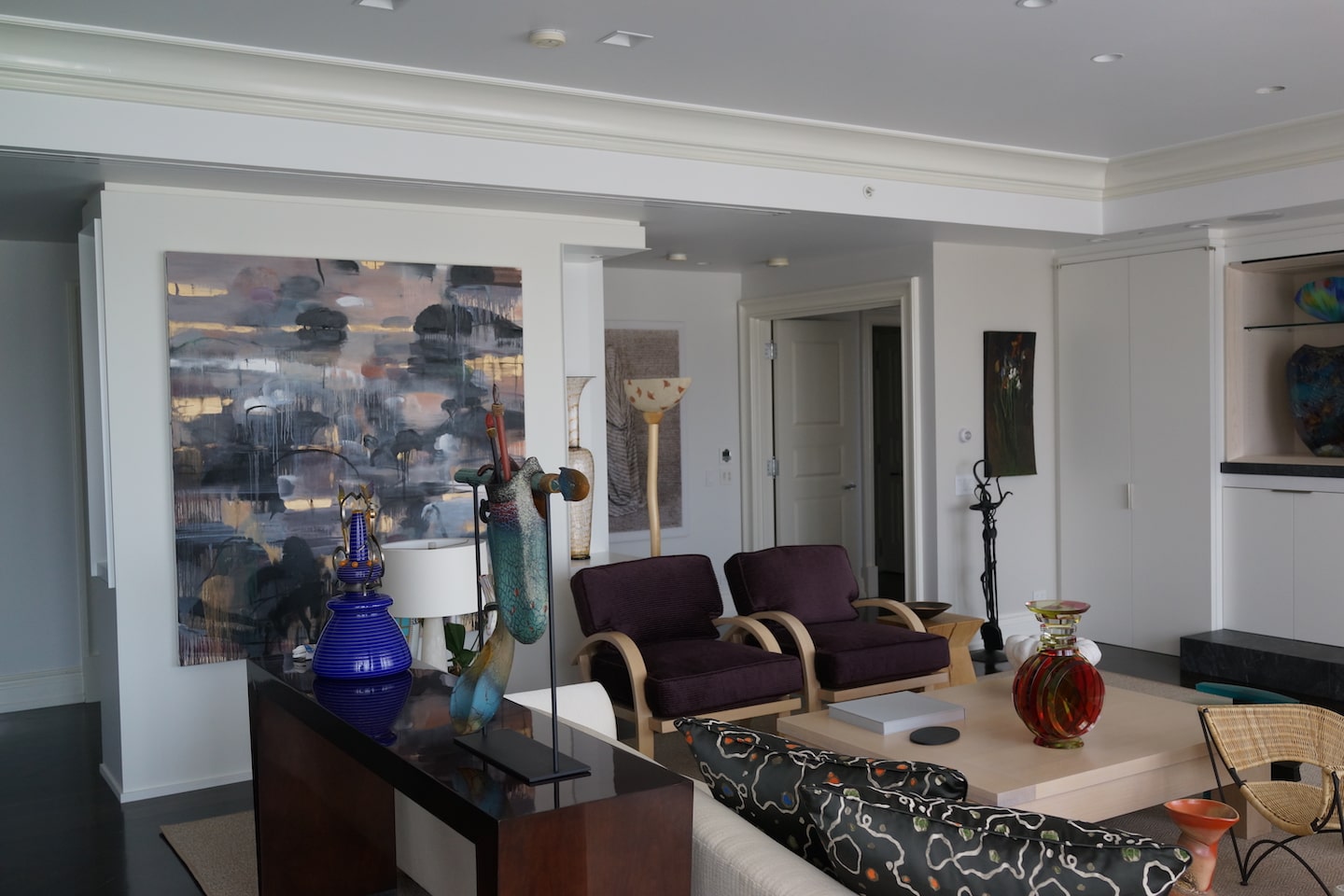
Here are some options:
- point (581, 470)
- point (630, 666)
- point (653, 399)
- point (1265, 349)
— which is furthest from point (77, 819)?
point (1265, 349)

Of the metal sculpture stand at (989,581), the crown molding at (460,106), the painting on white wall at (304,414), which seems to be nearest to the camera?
the crown molding at (460,106)

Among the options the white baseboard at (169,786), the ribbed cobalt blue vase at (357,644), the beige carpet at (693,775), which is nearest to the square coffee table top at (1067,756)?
the beige carpet at (693,775)

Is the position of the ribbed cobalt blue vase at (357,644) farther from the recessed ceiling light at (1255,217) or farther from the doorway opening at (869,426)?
the recessed ceiling light at (1255,217)

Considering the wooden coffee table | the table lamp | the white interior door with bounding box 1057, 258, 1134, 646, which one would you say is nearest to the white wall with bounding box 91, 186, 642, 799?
the table lamp

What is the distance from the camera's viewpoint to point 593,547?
19.2ft

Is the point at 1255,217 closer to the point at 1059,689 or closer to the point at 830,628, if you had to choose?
the point at 830,628

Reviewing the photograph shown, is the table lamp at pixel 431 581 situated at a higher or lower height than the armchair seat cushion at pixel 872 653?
higher

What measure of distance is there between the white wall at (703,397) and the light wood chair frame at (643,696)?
2747 millimetres

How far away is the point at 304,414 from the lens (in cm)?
475

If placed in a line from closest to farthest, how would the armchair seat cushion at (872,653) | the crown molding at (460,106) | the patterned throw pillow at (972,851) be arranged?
1. the patterned throw pillow at (972,851)
2. the crown molding at (460,106)
3. the armchair seat cushion at (872,653)

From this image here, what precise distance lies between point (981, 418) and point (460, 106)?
3778 millimetres

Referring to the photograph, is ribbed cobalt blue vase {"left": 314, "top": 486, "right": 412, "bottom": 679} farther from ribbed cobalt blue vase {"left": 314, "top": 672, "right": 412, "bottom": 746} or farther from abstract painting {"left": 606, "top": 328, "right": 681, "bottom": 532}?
abstract painting {"left": 606, "top": 328, "right": 681, "bottom": 532}

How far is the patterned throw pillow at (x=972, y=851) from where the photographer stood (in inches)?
61.9

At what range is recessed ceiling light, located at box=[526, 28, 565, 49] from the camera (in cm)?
383
